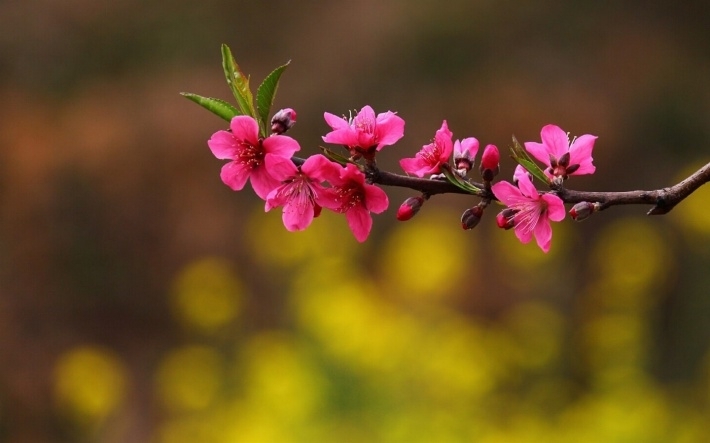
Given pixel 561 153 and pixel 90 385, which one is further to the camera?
pixel 90 385

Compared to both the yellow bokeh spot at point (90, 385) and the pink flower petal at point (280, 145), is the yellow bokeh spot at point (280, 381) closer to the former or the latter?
the yellow bokeh spot at point (90, 385)

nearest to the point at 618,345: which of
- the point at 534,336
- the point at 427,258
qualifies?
the point at 534,336

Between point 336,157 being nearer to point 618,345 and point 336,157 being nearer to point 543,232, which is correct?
point 543,232

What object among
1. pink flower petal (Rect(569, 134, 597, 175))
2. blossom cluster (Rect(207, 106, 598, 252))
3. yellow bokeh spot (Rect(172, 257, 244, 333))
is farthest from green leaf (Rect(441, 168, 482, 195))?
yellow bokeh spot (Rect(172, 257, 244, 333))

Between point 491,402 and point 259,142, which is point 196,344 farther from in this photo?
point 259,142

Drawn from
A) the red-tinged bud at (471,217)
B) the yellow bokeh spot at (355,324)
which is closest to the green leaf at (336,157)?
the red-tinged bud at (471,217)

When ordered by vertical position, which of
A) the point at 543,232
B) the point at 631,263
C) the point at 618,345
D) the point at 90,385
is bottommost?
the point at 90,385

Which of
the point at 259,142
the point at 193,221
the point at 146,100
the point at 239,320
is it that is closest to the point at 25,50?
the point at 146,100

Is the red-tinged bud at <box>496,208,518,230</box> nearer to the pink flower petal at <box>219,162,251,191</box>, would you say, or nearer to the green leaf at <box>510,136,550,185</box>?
the green leaf at <box>510,136,550,185</box>
